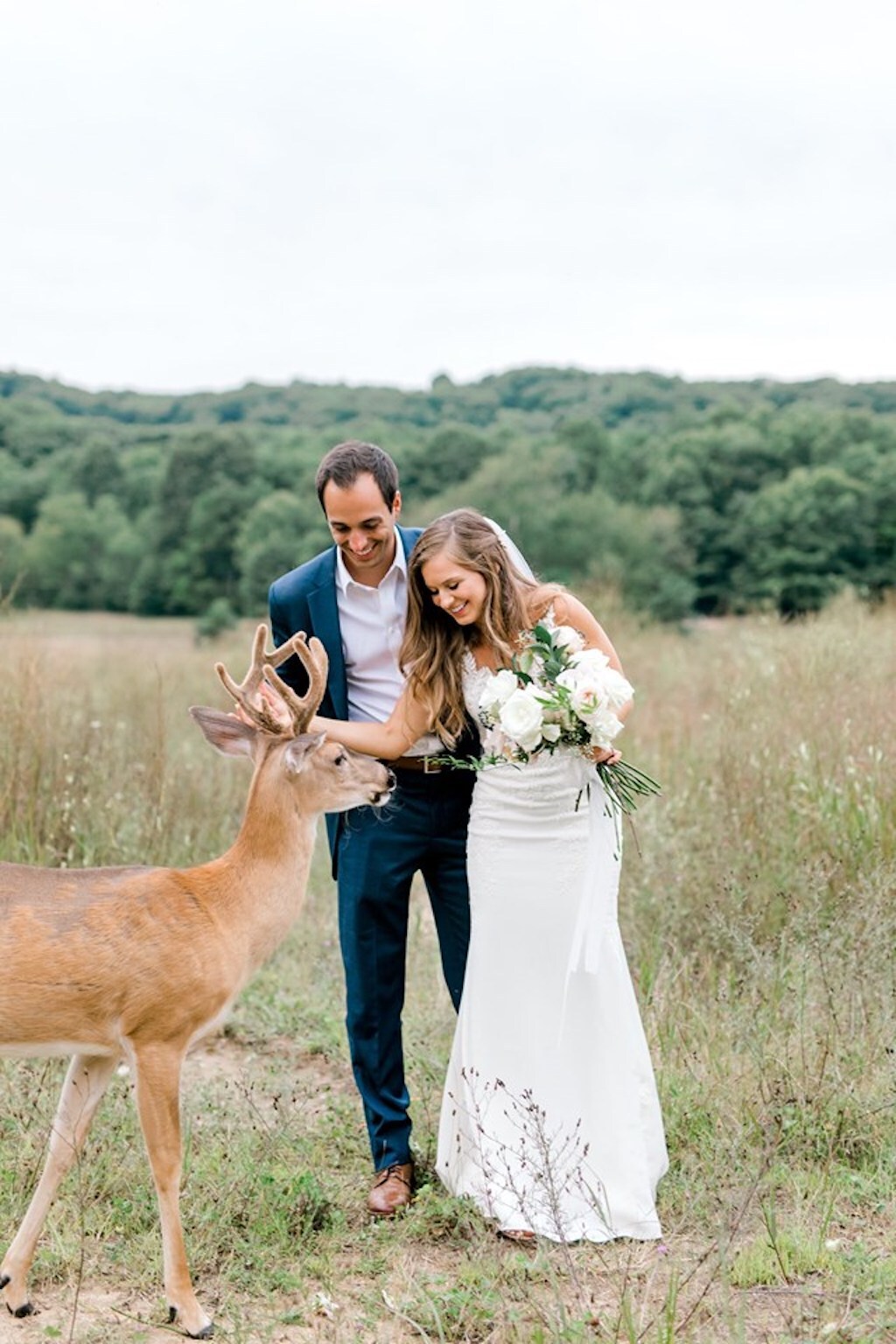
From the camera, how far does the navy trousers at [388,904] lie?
15.5 feet

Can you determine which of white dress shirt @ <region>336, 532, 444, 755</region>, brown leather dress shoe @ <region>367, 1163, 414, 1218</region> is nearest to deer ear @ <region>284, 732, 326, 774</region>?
white dress shirt @ <region>336, 532, 444, 755</region>

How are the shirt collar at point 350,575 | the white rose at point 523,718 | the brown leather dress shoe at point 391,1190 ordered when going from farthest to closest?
the shirt collar at point 350,575, the brown leather dress shoe at point 391,1190, the white rose at point 523,718

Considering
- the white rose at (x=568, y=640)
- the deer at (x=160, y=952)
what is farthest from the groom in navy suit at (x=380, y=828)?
the white rose at (x=568, y=640)

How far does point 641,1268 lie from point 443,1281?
0.56 metres

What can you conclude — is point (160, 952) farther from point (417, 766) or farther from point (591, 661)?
point (591, 661)

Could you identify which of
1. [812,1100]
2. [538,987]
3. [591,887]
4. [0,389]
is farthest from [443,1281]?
[0,389]

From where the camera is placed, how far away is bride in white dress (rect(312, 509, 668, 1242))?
14.8 feet

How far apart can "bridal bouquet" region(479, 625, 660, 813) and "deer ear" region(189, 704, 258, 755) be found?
0.72 metres

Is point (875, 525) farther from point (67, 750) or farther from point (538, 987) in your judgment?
point (538, 987)

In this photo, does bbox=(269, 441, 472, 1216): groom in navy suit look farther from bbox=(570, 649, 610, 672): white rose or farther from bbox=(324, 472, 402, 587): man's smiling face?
bbox=(570, 649, 610, 672): white rose

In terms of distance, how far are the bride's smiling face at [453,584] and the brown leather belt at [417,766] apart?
1.55ft

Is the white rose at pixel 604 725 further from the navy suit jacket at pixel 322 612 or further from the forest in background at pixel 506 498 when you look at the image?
the forest in background at pixel 506 498

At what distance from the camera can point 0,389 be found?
4512 centimetres

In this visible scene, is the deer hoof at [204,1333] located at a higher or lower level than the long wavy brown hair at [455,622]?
lower
